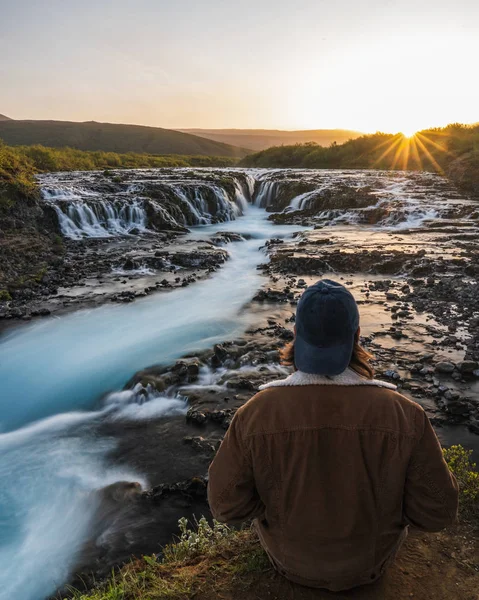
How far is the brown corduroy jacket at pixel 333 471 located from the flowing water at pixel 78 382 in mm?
4179

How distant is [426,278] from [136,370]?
10913 millimetres

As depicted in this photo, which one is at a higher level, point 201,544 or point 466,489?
point 466,489

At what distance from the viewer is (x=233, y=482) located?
98.8 inches

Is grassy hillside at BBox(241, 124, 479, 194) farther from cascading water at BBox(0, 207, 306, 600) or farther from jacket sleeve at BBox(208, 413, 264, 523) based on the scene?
jacket sleeve at BBox(208, 413, 264, 523)

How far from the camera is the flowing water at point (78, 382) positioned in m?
6.05

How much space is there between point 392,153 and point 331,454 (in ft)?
199

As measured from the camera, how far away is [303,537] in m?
2.62

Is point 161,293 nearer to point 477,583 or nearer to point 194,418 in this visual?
point 194,418

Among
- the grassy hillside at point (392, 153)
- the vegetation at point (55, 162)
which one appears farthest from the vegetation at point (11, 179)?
the grassy hillside at point (392, 153)

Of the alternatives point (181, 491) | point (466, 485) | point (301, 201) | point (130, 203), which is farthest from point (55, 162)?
point (466, 485)

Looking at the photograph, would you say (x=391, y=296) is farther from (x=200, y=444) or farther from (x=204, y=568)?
(x=204, y=568)

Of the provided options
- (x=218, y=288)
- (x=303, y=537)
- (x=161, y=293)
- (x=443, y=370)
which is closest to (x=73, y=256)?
(x=161, y=293)

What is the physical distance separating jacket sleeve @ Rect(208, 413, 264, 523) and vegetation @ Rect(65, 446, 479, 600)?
120cm

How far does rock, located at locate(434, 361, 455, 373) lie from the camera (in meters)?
9.19
